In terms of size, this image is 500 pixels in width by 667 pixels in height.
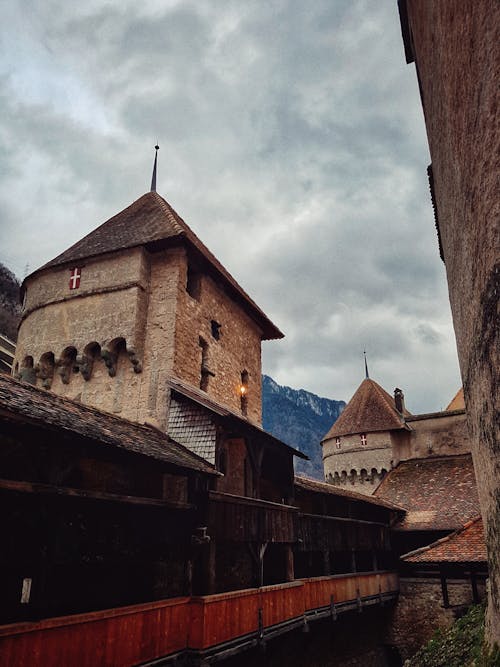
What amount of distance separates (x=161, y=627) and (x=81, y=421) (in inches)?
139

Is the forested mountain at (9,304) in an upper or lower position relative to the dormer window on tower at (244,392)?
upper

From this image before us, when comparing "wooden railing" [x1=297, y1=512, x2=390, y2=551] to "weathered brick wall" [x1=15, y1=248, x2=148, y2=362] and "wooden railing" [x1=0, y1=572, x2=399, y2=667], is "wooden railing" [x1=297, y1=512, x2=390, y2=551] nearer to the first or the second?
"wooden railing" [x1=0, y1=572, x2=399, y2=667]

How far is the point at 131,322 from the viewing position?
12.6 metres

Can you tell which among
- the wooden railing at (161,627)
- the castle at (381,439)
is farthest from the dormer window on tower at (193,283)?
the castle at (381,439)

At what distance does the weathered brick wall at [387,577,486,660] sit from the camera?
15914 mm

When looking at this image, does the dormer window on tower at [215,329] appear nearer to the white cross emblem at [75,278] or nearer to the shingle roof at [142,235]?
the shingle roof at [142,235]

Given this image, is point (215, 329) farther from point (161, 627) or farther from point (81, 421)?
point (161, 627)

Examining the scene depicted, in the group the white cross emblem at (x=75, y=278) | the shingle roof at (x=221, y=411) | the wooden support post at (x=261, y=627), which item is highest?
the white cross emblem at (x=75, y=278)

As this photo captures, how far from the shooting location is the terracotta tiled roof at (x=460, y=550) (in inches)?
481

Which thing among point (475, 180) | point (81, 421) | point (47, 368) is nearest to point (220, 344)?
point (47, 368)

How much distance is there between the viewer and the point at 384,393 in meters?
29.6

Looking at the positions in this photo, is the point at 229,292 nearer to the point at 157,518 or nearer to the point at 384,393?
the point at 157,518

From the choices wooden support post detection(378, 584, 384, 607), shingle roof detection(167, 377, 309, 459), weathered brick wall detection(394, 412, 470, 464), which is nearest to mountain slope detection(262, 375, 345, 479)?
weathered brick wall detection(394, 412, 470, 464)

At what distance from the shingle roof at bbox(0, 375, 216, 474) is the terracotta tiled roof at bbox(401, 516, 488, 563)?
7193 millimetres
